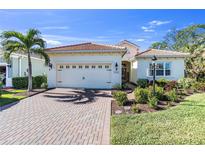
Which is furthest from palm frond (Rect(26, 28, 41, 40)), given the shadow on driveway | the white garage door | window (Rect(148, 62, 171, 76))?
window (Rect(148, 62, 171, 76))

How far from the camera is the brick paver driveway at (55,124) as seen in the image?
562 centimetres

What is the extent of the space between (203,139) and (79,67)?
13.9 metres

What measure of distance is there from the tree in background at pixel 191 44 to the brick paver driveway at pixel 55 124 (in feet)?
48.1

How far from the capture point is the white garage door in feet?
57.8

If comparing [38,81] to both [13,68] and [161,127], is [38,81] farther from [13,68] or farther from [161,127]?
[161,127]

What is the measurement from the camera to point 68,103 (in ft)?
36.3

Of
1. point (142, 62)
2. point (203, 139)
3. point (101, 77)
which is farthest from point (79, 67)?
point (203, 139)

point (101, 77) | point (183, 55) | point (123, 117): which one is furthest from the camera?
point (183, 55)

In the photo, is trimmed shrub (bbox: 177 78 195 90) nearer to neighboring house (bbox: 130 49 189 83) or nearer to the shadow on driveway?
neighboring house (bbox: 130 49 189 83)

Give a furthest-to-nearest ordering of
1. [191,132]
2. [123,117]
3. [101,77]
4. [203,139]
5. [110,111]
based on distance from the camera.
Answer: [101,77] < [110,111] < [123,117] < [191,132] < [203,139]

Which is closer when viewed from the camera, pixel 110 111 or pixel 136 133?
pixel 136 133

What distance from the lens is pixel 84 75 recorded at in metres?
17.9

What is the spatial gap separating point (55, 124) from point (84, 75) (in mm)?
10958

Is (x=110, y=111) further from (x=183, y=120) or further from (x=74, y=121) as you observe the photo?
(x=183, y=120)
